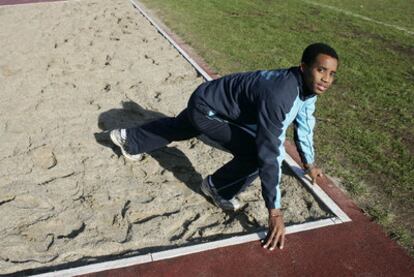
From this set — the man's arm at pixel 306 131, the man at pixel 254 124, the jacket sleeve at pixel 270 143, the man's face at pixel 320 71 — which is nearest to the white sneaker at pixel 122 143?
the man at pixel 254 124

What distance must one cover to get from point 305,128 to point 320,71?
2.31ft

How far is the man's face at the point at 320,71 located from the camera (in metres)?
2.71

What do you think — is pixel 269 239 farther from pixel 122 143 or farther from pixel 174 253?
pixel 122 143

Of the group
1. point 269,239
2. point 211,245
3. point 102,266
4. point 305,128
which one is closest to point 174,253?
point 211,245

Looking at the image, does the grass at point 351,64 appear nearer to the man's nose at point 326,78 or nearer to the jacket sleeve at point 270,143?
the jacket sleeve at point 270,143

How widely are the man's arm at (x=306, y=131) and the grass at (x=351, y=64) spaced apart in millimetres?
588

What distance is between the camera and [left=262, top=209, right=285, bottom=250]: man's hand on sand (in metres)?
2.95

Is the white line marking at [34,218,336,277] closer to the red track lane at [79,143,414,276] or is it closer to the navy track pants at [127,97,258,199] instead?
the red track lane at [79,143,414,276]

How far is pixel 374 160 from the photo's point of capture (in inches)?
173

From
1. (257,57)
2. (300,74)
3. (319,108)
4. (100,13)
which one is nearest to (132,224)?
(300,74)

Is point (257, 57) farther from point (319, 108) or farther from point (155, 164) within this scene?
point (155, 164)

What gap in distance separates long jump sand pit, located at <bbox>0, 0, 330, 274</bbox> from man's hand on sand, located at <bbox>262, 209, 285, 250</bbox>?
1.01 ft

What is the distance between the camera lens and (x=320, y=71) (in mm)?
2738

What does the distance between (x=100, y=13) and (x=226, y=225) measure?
7894 millimetres
